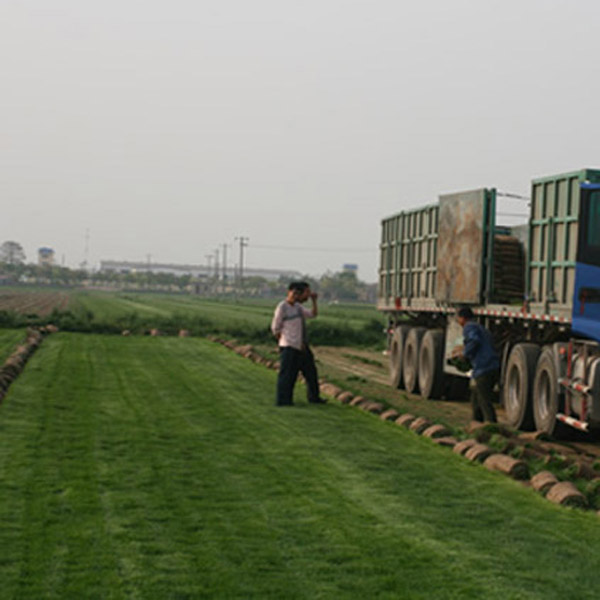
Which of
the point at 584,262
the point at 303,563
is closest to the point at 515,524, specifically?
the point at 303,563

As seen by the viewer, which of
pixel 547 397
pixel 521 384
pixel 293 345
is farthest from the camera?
pixel 293 345

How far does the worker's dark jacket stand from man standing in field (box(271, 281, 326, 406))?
9.33ft

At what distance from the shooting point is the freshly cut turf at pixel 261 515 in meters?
6.68

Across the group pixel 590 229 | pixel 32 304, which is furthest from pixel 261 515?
pixel 32 304

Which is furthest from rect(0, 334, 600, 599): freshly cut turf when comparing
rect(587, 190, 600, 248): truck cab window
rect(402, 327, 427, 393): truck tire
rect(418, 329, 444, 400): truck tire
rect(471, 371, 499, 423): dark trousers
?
rect(402, 327, 427, 393): truck tire

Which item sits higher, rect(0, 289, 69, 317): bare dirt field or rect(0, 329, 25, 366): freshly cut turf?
rect(0, 329, 25, 366): freshly cut turf

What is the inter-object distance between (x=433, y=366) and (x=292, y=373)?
166 inches

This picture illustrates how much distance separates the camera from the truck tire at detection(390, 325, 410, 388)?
22.2 meters

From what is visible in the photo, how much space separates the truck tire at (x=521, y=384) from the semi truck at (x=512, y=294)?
2 cm

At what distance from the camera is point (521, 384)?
15.1 meters

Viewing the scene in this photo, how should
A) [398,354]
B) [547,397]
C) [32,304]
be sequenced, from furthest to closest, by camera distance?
[32,304] → [398,354] → [547,397]

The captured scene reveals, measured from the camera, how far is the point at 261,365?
25469mm

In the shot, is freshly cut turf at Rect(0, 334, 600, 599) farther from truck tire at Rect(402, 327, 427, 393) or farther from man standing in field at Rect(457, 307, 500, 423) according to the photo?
truck tire at Rect(402, 327, 427, 393)

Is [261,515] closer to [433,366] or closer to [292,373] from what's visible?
[292,373]
